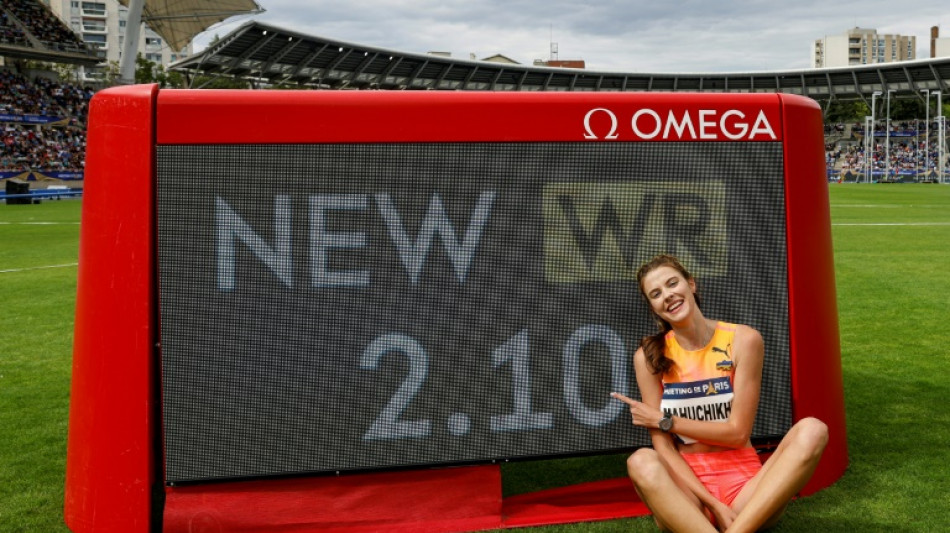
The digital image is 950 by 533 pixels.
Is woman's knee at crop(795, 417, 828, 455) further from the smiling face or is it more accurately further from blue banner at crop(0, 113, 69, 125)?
blue banner at crop(0, 113, 69, 125)

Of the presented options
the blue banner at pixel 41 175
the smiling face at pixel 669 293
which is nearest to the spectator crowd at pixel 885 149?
the blue banner at pixel 41 175

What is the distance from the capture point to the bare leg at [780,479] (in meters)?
2.77

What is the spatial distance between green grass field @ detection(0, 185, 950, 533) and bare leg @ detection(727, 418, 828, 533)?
42 cm

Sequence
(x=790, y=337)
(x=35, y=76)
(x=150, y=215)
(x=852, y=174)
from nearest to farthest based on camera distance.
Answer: (x=150, y=215)
(x=790, y=337)
(x=35, y=76)
(x=852, y=174)

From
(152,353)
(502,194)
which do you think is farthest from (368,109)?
(152,353)

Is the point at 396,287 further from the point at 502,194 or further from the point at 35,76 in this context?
the point at 35,76

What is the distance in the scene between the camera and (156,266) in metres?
2.94

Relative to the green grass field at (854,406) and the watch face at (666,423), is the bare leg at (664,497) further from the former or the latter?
the green grass field at (854,406)

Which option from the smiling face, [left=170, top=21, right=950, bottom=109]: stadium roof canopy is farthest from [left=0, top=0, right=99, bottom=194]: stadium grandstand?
the smiling face

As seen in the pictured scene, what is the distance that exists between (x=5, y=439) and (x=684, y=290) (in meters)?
3.59

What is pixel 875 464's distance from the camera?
153 inches

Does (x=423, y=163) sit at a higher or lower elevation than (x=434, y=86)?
lower

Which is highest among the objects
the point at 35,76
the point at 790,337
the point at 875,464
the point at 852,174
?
the point at 35,76

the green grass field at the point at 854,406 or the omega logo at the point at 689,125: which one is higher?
the omega logo at the point at 689,125
